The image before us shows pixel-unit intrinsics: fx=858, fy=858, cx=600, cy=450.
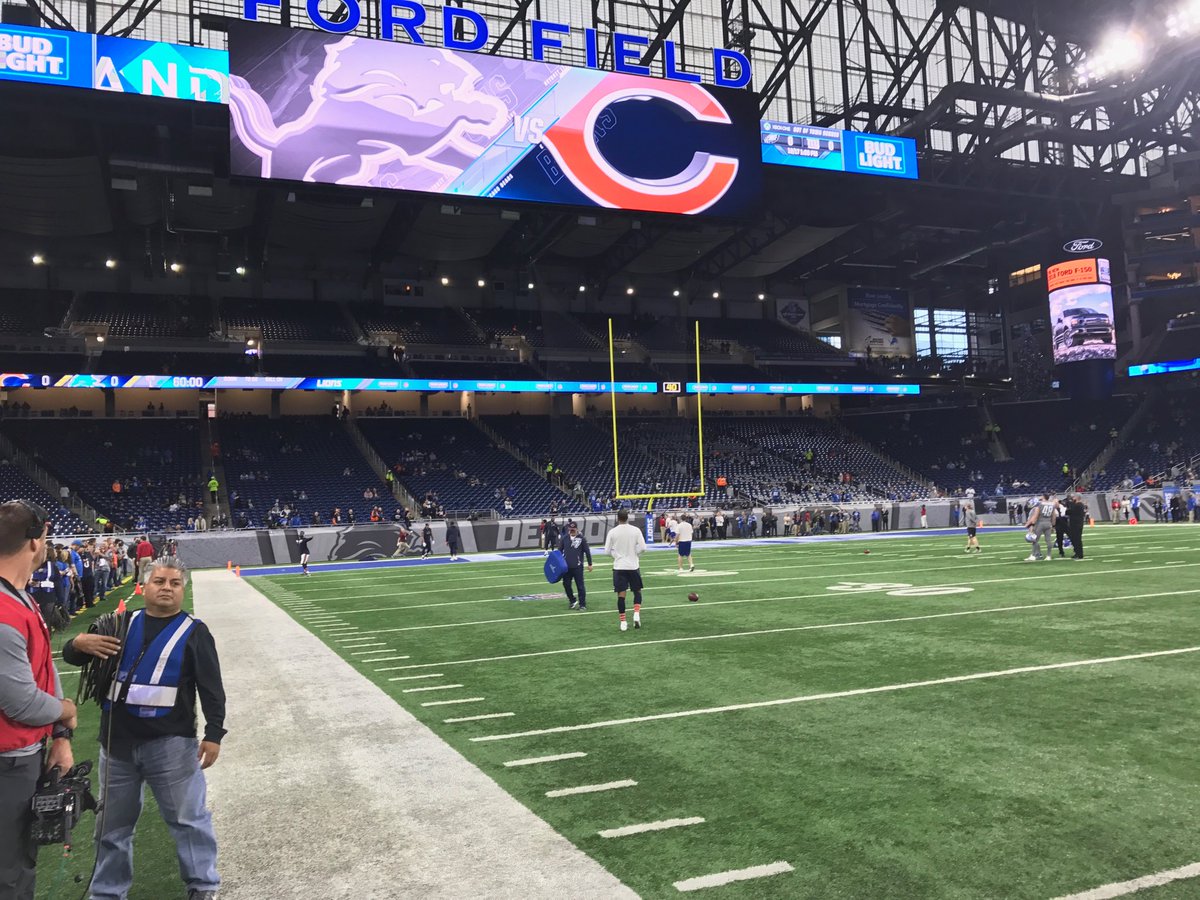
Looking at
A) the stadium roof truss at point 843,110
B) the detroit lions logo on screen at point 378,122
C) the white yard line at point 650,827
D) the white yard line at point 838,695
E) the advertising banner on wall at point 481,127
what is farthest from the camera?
the stadium roof truss at point 843,110

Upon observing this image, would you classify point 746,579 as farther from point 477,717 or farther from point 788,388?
point 788,388

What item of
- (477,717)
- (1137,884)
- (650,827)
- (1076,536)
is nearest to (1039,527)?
(1076,536)

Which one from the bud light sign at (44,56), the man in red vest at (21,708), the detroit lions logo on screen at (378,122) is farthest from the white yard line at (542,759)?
the bud light sign at (44,56)

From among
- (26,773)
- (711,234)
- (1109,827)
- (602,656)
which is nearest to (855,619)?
(602,656)

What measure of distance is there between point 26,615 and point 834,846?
3.60 meters

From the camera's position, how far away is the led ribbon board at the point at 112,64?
85.6 ft

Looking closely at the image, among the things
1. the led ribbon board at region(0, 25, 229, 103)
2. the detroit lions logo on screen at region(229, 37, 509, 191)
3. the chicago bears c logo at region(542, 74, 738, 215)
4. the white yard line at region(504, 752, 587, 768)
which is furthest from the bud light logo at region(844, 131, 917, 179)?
the white yard line at region(504, 752, 587, 768)

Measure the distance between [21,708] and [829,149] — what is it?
39289 millimetres

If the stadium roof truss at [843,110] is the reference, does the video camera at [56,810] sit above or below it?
Result: below

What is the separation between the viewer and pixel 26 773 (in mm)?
3021

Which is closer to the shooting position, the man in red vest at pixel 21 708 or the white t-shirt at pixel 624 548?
the man in red vest at pixel 21 708

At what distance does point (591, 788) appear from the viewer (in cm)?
512

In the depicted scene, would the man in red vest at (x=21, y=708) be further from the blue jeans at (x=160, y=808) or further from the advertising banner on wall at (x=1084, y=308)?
the advertising banner on wall at (x=1084, y=308)

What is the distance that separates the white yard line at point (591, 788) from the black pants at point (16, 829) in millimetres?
2708
